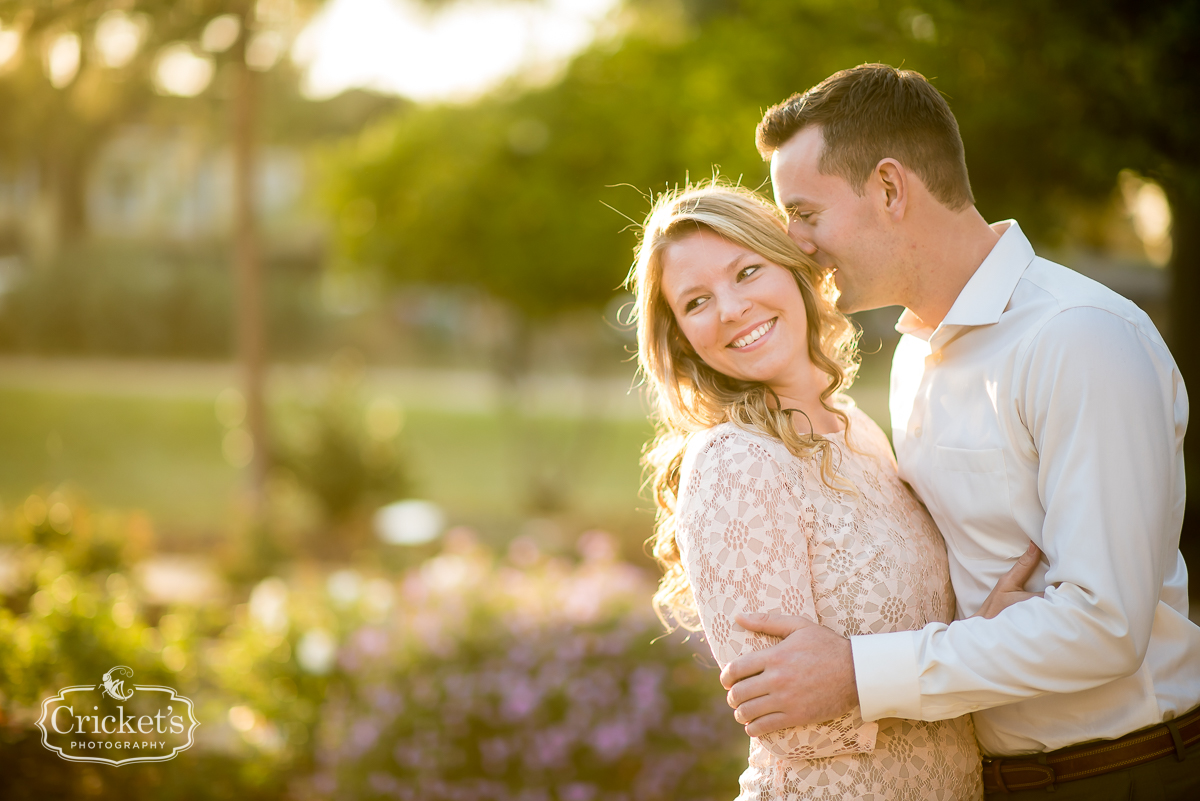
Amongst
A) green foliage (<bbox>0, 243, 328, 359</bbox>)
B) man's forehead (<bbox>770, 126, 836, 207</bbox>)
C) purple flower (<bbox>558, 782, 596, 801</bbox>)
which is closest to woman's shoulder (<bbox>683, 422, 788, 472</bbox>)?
man's forehead (<bbox>770, 126, 836, 207</bbox>)

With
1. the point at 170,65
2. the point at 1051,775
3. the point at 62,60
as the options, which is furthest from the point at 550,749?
the point at 170,65

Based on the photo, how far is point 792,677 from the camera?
5.59 ft

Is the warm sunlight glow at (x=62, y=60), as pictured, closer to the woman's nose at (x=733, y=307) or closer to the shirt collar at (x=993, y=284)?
the woman's nose at (x=733, y=307)

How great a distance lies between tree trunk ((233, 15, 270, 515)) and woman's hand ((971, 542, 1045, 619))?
7.57m

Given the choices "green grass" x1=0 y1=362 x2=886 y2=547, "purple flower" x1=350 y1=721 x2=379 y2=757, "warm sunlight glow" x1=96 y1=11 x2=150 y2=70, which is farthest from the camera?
"green grass" x1=0 y1=362 x2=886 y2=547

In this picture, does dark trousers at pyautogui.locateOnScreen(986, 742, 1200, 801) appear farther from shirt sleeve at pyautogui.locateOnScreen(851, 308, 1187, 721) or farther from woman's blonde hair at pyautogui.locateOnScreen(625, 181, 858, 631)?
woman's blonde hair at pyautogui.locateOnScreen(625, 181, 858, 631)

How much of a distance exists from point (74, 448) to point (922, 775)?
1603 cm

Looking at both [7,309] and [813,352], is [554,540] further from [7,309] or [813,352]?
[7,309]

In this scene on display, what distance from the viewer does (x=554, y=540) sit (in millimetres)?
8672

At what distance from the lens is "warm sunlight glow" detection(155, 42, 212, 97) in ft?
24.4

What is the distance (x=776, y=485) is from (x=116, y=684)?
303cm

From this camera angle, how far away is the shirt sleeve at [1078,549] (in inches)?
63.1

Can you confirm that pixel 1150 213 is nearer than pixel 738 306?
No

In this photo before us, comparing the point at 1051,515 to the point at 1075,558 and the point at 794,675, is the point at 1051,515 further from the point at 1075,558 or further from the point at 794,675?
the point at 794,675
